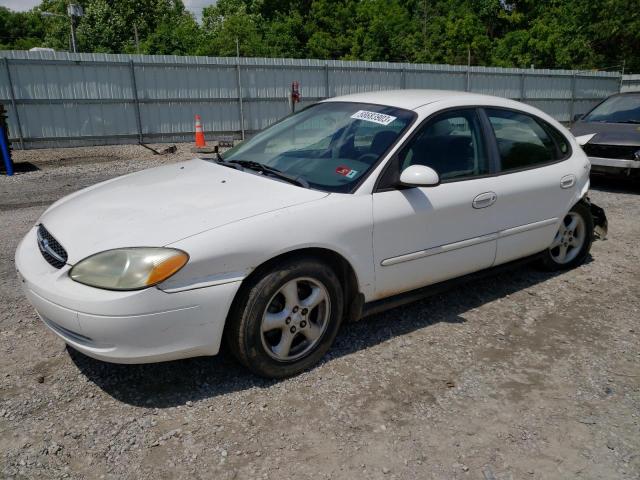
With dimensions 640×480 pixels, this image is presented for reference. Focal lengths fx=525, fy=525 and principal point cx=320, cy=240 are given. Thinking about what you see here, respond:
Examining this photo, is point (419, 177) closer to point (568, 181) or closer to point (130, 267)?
point (130, 267)

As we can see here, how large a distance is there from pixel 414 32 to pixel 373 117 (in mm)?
38772

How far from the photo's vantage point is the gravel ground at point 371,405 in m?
2.32

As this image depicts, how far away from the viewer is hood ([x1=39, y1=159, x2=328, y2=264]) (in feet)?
8.49

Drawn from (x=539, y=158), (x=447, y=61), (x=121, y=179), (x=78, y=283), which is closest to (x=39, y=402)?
(x=78, y=283)

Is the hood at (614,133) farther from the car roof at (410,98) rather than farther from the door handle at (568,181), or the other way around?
the car roof at (410,98)

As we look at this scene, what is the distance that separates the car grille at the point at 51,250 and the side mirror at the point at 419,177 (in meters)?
1.89

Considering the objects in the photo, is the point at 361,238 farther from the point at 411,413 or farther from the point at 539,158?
the point at 539,158

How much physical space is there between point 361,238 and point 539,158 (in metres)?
1.94

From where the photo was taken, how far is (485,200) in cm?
357

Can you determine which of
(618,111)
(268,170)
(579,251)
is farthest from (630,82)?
(268,170)

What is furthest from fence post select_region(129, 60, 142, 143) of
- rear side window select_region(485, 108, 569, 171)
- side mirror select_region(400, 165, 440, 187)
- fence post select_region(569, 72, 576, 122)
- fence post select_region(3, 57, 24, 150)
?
fence post select_region(569, 72, 576, 122)

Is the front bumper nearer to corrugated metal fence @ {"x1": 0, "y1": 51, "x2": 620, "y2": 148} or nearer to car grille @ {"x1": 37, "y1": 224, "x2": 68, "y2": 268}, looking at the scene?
car grille @ {"x1": 37, "y1": 224, "x2": 68, "y2": 268}

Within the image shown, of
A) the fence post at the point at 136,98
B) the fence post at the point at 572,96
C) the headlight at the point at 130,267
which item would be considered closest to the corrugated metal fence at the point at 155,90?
the fence post at the point at 136,98

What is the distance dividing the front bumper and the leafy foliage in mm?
31697
